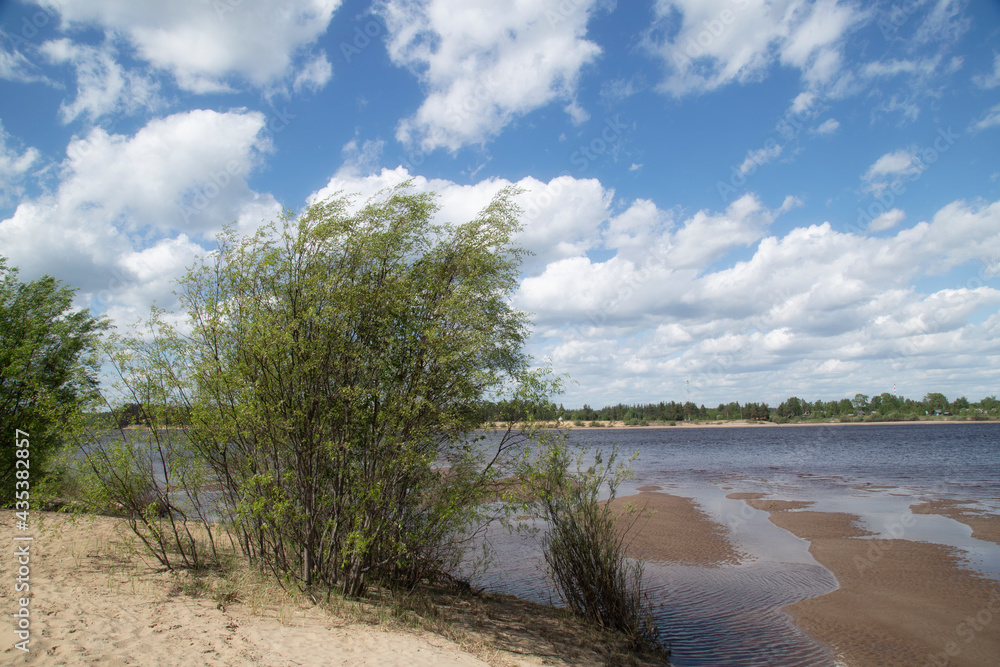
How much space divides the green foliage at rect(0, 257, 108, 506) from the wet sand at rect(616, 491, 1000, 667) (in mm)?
19615

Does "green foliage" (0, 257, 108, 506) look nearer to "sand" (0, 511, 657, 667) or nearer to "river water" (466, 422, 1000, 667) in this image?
"sand" (0, 511, 657, 667)

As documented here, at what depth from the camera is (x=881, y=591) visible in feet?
44.0

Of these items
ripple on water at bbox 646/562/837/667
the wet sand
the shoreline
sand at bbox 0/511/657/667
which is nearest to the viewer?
sand at bbox 0/511/657/667

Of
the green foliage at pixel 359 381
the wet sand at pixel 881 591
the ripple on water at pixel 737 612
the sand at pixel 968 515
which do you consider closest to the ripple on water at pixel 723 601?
the ripple on water at pixel 737 612

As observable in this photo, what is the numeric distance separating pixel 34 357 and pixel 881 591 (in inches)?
1015

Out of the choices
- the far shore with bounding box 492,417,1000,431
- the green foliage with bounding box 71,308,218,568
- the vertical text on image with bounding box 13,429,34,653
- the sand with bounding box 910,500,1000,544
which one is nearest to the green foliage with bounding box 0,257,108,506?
the vertical text on image with bounding box 13,429,34,653

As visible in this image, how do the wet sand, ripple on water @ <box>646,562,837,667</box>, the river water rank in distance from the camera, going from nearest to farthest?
ripple on water @ <box>646,562,837,667</box> → the wet sand → the river water

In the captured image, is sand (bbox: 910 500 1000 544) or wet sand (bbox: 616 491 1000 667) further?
sand (bbox: 910 500 1000 544)

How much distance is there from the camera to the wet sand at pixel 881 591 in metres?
10.4

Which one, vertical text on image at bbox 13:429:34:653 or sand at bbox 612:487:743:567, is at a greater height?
vertical text on image at bbox 13:429:34:653

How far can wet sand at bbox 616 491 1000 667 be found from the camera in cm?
1038

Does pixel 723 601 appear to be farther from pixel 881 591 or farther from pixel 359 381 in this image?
pixel 359 381

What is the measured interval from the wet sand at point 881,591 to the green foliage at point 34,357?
19.6 meters

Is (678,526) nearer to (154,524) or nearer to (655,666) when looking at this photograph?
(655,666)
